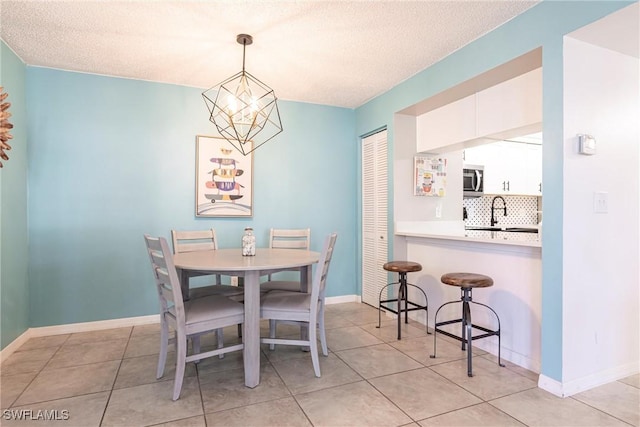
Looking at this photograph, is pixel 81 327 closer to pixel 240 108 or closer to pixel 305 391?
pixel 305 391

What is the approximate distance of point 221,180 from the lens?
3.65 m

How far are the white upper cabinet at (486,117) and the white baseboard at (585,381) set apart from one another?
170 centimetres

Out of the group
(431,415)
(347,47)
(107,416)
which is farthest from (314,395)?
(347,47)

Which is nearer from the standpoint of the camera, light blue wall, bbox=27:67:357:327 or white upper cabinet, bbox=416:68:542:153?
white upper cabinet, bbox=416:68:542:153

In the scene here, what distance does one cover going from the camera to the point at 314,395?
202 cm

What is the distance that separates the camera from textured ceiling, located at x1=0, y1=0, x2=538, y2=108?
2197 millimetres

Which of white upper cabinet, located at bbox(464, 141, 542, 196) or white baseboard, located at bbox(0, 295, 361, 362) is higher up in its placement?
white upper cabinet, located at bbox(464, 141, 542, 196)

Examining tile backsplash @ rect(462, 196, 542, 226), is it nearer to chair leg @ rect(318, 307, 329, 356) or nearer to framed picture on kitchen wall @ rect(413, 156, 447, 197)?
framed picture on kitchen wall @ rect(413, 156, 447, 197)

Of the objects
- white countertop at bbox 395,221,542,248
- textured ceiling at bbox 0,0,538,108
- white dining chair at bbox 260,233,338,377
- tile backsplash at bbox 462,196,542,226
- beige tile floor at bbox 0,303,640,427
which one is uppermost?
textured ceiling at bbox 0,0,538,108

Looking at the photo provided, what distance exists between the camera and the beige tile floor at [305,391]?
1.79 meters

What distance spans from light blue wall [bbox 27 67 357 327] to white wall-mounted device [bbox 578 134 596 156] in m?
2.77

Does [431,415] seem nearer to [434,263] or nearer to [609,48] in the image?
[434,263]

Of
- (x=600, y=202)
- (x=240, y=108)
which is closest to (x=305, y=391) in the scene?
(x=600, y=202)

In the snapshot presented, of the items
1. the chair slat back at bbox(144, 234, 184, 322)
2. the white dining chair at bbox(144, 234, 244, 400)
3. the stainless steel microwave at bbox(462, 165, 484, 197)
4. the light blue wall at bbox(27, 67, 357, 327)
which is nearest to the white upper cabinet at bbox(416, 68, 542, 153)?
the stainless steel microwave at bbox(462, 165, 484, 197)
